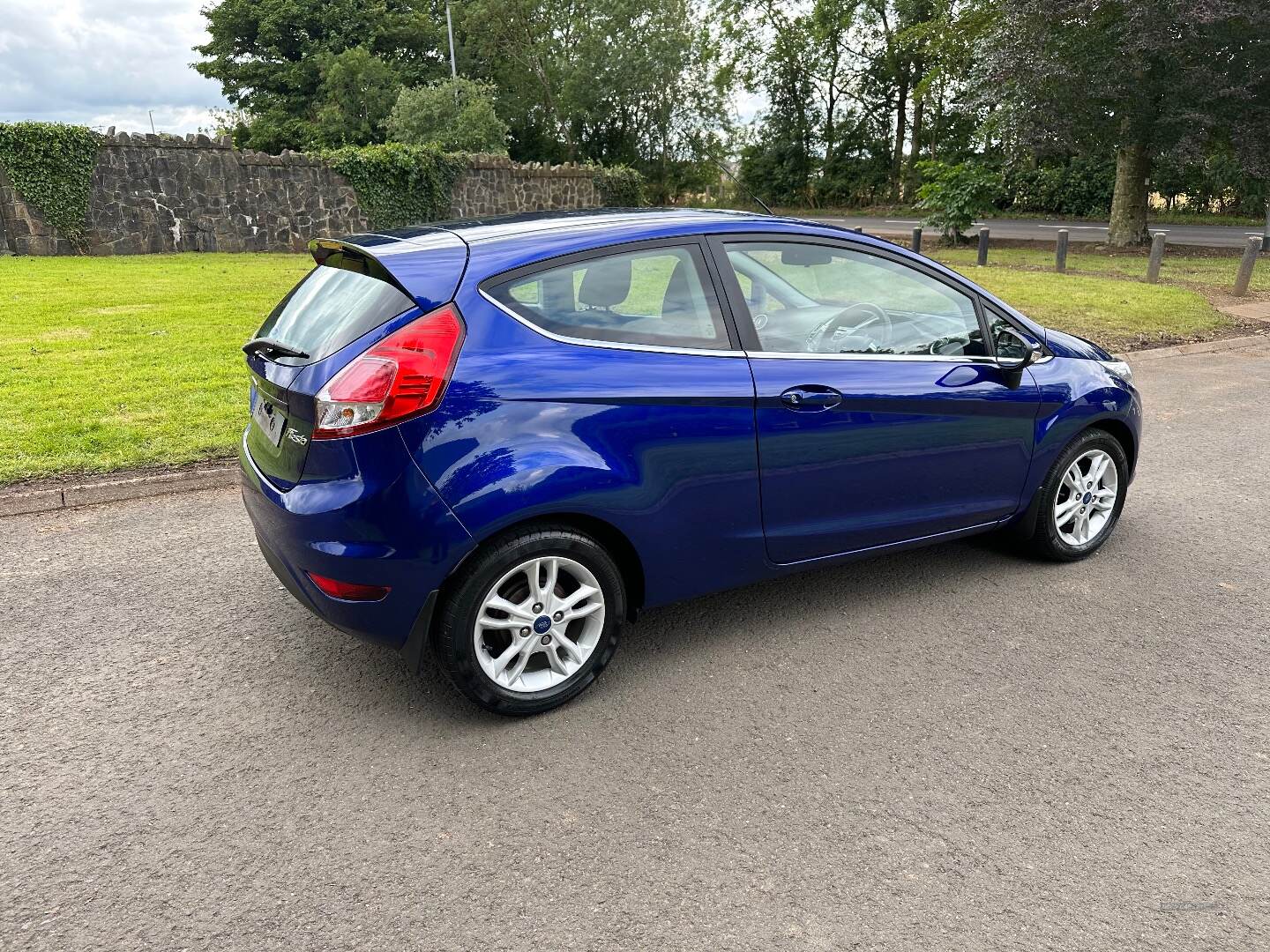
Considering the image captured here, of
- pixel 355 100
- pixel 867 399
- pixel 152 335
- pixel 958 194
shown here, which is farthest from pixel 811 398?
pixel 355 100

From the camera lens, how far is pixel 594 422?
10.4 ft

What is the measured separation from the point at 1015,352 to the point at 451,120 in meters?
29.9

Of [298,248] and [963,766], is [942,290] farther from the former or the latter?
[298,248]

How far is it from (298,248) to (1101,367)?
61.3 feet

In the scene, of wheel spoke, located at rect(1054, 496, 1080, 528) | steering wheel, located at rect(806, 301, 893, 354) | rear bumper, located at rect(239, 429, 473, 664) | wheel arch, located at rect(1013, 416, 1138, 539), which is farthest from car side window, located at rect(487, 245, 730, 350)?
wheel spoke, located at rect(1054, 496, 1080, 528)

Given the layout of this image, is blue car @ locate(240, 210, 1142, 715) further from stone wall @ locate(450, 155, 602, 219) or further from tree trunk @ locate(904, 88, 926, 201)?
tree trunk @ locate(904, 88, 926, 201)

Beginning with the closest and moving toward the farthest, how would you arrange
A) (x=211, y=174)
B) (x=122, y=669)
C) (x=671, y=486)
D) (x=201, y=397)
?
(x=671, y=486) → (x=122, y=669) → (x=201, y=397) → (x=211, y=174)

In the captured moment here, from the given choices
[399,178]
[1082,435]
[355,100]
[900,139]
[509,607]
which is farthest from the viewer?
[900,139]

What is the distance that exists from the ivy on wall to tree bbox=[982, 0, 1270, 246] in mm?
17715

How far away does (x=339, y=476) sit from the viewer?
2.99 m

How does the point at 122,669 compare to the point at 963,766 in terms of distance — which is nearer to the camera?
the point at 963,766

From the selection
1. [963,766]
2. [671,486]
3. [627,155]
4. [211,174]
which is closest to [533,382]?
[671,486]

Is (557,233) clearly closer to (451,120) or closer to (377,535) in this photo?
(377,535)

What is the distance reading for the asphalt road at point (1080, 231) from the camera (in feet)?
73.9
